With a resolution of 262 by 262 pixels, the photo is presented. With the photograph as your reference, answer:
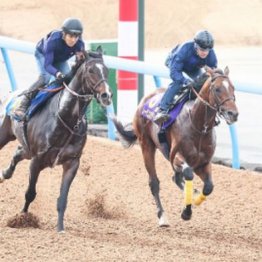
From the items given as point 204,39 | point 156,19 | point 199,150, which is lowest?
point 156,19

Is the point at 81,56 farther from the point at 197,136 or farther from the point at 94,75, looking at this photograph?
the point at 197,136

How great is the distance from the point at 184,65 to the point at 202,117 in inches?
24.8

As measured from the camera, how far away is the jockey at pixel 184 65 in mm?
10547

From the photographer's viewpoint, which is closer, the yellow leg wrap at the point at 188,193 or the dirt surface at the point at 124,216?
the dirt surface at the point at 124,216

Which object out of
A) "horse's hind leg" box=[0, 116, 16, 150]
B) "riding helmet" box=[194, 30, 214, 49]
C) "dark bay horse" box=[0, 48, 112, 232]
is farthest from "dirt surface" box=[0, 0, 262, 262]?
"riding helmet" box=[194, 30, 214, 49]

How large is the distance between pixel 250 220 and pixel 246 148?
308 centimetres

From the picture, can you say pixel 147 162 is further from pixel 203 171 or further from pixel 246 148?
pixel 246 148

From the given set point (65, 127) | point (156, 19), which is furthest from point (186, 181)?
point (156, 19)

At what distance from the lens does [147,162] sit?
1130cm

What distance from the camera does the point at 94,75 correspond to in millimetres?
9672

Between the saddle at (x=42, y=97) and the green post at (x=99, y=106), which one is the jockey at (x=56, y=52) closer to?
the saddle at (x=42, y=97)

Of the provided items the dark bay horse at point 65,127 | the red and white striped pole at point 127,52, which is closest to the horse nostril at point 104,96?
the dark bay horse at point 65,127

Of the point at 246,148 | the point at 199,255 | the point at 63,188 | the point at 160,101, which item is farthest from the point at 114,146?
the point at 199,255

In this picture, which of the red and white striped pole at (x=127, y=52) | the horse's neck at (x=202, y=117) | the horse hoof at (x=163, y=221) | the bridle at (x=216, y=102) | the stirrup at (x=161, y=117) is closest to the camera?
the bridle at (x=216, y=102)
